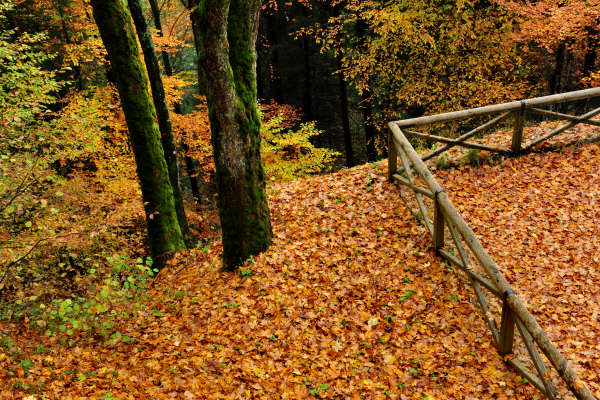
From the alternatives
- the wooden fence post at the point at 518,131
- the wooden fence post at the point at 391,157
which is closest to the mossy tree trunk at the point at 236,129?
the wooden fence post at the point at 391,157

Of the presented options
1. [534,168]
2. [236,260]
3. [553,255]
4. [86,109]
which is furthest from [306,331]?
[86,109]

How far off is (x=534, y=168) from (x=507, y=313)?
4851 millimetres

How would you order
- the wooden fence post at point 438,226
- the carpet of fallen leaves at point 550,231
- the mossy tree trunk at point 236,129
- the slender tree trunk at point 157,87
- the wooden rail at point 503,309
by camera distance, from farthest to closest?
the slender tree trunk at point 157,87 → the mossy tree trunk at point 236,129 → the wooden fence post at point 438,226 → the carpet of fallen leaves at point 550,231 → the wooden rail at point 503,309

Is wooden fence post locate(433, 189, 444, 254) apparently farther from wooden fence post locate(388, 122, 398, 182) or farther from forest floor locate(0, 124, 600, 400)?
wooden fence post locate(388, 122, 398, 182)

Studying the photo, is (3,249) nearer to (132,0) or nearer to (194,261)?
(194,261)

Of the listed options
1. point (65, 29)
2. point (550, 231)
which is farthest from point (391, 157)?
point (65, 29)

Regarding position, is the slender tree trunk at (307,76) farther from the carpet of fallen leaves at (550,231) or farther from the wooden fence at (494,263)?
the carpet of fallen leaves at (550,231)

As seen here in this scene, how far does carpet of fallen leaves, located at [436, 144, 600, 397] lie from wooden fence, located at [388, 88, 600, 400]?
0.52m

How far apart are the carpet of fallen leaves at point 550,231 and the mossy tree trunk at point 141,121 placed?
641 centimetres

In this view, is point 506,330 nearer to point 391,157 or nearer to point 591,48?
point 391,157

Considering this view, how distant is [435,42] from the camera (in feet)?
49.2

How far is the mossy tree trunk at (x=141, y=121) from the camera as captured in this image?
7.24 m

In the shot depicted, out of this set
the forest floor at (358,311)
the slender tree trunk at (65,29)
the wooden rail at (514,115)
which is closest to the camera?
the forest floor at (358,311)

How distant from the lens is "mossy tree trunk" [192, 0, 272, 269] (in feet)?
20.1
